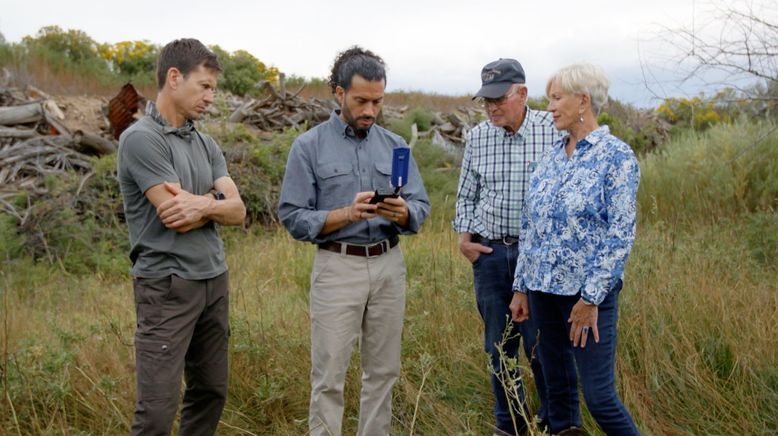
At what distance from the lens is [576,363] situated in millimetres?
3611

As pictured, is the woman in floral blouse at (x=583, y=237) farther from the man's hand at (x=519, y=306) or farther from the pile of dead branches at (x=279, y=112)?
the pile of dead branches at (x=279, y=112)

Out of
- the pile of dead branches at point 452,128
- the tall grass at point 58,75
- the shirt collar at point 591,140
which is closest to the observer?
the shirt collar at point 591,140

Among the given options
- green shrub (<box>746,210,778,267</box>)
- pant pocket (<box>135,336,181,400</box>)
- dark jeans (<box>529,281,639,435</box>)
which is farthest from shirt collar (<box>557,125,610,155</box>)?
green shrub (<box>746,210,778,267</box>)

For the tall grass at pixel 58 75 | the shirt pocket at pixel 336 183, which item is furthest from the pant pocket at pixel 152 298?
the tall grass at pixel 58 75

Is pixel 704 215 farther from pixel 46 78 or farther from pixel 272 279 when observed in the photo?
pixel 46 78

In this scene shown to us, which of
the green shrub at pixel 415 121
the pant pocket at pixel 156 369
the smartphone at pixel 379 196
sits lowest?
the pant pocket at pixel 156 369

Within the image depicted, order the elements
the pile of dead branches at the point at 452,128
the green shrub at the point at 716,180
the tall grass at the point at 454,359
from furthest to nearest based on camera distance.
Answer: the pile of dead branches at the point at 452,128
the green shrub at the point at 716,180
the tall grass at the point at 454,359

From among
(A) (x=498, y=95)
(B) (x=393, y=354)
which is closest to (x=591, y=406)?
(B) (x=393, y=354)

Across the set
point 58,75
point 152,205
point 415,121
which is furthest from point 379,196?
point 58,75

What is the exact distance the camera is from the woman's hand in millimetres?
3422

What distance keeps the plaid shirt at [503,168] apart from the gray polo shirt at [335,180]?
51 centimetres

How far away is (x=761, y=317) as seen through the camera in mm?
4734

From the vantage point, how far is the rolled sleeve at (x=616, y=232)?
3.38 m

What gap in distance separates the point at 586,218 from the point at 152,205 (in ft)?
7.00
